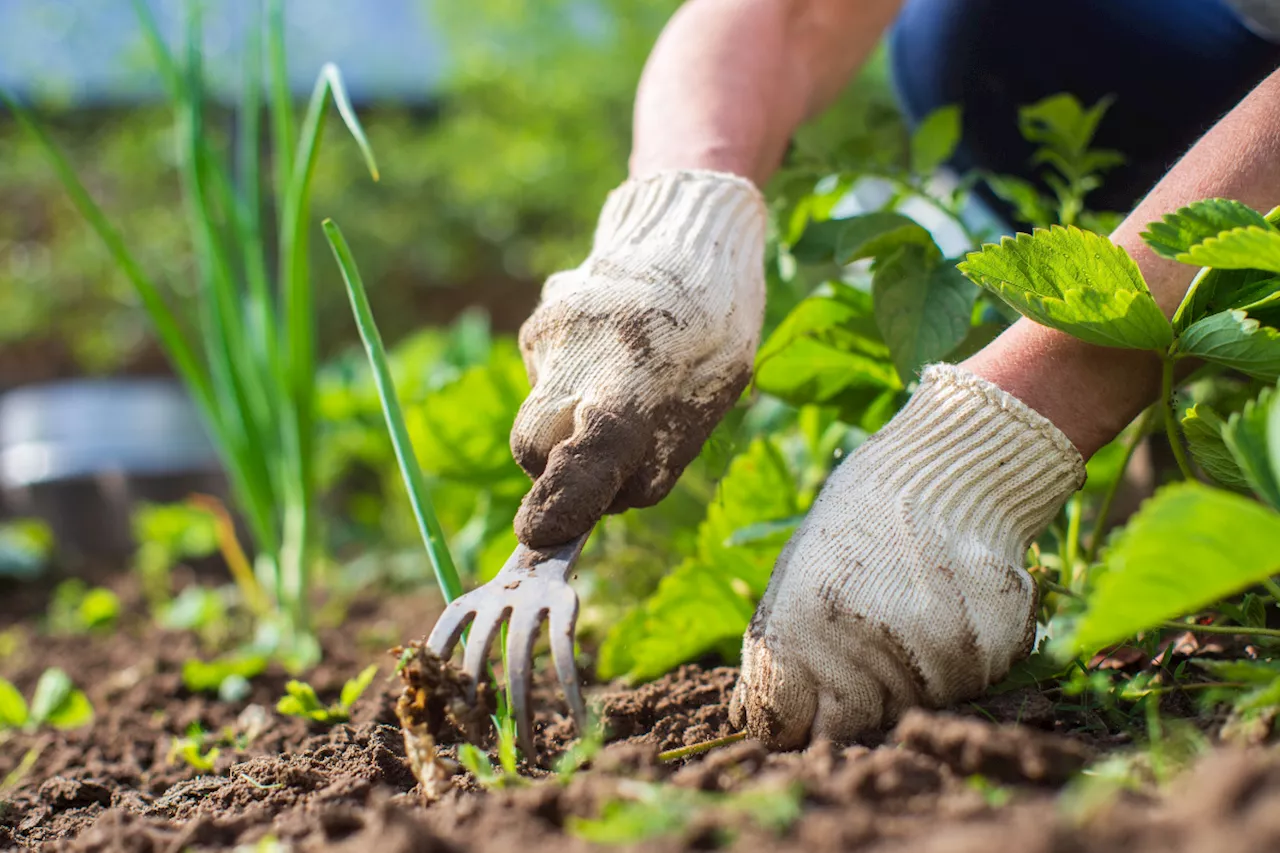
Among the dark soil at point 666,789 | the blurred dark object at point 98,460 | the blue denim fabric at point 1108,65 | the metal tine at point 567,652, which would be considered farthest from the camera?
the blurred dark object at point 98,460

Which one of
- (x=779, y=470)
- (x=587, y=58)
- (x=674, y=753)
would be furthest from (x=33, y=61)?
(x=674, y=753)

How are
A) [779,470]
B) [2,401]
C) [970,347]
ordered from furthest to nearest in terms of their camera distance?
[2,401] → [779,470] → [970,347]

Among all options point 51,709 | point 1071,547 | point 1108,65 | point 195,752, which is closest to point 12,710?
point 51,709

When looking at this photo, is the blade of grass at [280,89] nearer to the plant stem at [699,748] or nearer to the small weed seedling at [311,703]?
the small weed seedling at [311,703]

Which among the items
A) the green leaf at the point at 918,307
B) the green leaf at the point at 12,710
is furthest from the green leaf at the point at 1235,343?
the green leaf at the point at 12,710

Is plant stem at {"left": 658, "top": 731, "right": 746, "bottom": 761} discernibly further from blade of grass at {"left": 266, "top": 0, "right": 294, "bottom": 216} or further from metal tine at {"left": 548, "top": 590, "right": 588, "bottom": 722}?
blade of grass at {"left": 266, "top": 0, "right": 294, "bottom": 216}

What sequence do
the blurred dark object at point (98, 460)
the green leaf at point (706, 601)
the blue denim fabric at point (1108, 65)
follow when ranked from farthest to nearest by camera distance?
the blurred dark object at point (98, 460) < the blue denim fabric at point (1108, 65) < the green leaf at point (706, 601)

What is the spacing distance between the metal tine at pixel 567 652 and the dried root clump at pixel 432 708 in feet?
0.21

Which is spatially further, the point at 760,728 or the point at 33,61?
the point at 33,61

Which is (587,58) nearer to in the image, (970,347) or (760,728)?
(970,347)

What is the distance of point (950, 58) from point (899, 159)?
7.3 inches

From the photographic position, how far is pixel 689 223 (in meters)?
1.00

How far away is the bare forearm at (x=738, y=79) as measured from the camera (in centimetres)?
115

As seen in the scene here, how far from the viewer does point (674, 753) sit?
0.76 metres
